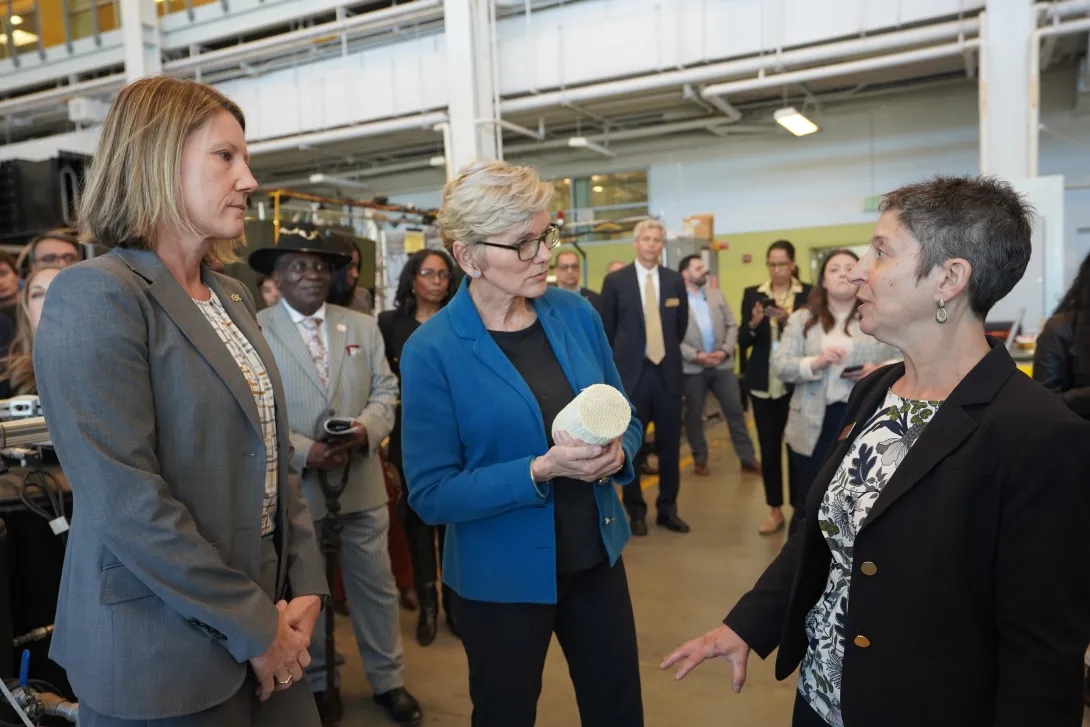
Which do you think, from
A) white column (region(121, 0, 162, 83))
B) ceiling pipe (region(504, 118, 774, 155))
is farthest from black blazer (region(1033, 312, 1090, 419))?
white column (region(121, 0, 162, 83))

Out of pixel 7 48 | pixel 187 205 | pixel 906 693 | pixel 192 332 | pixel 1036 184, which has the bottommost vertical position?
pixel 906 693

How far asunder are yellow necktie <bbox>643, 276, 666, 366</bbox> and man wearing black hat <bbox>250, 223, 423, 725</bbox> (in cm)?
258

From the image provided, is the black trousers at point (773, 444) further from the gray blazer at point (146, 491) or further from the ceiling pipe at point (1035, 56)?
the gray blazer at point (146, 491)

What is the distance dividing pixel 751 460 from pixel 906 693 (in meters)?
5.61

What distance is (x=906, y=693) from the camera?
132cm

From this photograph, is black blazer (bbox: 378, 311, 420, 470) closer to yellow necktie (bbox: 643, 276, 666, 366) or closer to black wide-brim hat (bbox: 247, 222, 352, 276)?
black wide-brim hat (bbox: 247, 222, 352, 276)

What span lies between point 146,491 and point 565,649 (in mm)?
1157

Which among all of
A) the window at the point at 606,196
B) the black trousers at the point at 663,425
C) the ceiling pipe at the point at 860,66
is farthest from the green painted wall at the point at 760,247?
the black trousers at the point at 663,425

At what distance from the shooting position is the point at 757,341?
18.1 ft

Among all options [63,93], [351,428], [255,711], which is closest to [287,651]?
[255,711]

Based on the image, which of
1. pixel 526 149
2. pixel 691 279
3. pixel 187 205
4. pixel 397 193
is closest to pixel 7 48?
pixel 397 193

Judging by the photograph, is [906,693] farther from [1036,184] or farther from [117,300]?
[1036,184]

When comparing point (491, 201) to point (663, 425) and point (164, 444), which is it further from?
point (663, 425)

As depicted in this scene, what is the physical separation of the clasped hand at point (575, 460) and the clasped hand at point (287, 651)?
1.88 ft
